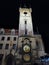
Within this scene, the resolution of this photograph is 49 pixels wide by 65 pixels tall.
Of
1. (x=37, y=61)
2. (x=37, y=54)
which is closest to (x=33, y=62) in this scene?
(x=37, y=61)

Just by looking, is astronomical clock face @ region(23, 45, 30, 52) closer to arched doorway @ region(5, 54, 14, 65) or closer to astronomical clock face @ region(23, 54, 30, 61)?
astronomical clock face @ region(23, 54, 30, 61)

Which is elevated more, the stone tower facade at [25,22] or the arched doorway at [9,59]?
the stone tower facade at [25,22]

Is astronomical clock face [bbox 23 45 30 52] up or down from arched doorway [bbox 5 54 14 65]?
up

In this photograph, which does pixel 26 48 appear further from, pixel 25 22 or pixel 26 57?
pixel 25 22

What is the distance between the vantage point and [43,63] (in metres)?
33.5

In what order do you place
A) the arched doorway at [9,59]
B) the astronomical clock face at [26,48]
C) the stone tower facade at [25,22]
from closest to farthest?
→ the astronomical clock face at [26,48], the arched doorway at [9,59], the stone tower facade at [25,22]

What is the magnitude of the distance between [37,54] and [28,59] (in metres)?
4.68

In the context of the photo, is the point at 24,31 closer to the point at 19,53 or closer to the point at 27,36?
the point at 27,36

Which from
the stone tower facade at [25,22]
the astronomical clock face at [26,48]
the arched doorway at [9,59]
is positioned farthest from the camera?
the stone tower facade at [25,22]

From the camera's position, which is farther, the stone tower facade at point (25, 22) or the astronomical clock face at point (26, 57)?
the stone tower facade at point (25, 22)

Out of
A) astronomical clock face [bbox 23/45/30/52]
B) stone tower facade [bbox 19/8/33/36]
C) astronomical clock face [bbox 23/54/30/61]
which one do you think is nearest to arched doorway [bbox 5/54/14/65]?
astronomical clock face [bbox 23/54/30/61]

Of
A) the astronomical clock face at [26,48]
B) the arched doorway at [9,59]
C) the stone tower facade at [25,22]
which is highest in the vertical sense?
the stone tower facade at [25,22]

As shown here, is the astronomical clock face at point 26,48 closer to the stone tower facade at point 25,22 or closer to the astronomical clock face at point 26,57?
the astronomical clock face at point 26,57

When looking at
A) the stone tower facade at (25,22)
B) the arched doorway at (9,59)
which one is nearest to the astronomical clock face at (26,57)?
the arched doorway at (9,59)
